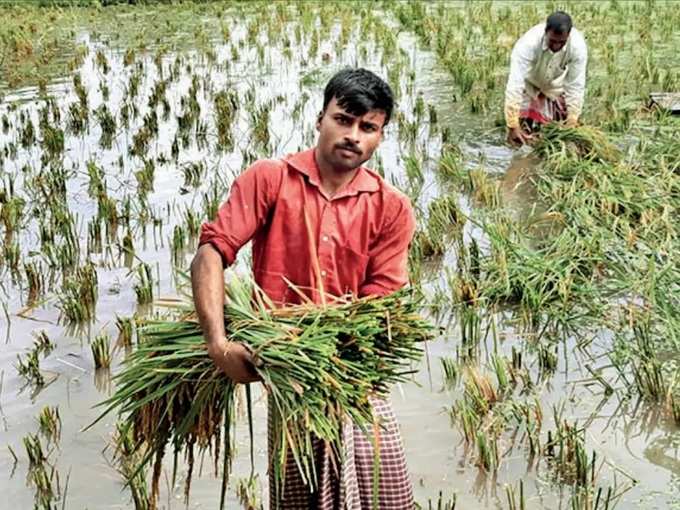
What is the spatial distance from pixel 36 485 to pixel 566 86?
4.64 meters

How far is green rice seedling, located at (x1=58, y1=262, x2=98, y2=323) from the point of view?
416 centimetres

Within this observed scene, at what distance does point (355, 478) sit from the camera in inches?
90.3

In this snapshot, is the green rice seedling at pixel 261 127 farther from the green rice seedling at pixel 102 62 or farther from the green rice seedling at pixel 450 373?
the green rice seedling at pixel 450 373

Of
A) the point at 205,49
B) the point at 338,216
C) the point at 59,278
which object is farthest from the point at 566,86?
the point at 205,49

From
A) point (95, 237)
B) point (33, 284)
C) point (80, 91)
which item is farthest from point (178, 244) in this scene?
point (80, 91)

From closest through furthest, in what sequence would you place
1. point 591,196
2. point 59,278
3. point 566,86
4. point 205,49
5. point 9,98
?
point 59,278 < point 591,196 < point 566,86 < point 9,98 < point 205,49

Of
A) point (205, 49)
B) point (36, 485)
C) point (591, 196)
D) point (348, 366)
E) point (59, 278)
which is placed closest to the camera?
Answer: point (348, 366)

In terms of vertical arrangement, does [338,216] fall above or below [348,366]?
above

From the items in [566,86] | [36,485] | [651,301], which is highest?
[566,86]

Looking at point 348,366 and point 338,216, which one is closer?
point 348,366

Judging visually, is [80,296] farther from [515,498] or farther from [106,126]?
[106,126]

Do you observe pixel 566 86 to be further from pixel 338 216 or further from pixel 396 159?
pixel 338 216

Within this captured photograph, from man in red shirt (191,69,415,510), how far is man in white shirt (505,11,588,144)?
13.7 ft

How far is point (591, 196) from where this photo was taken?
16.9ft
